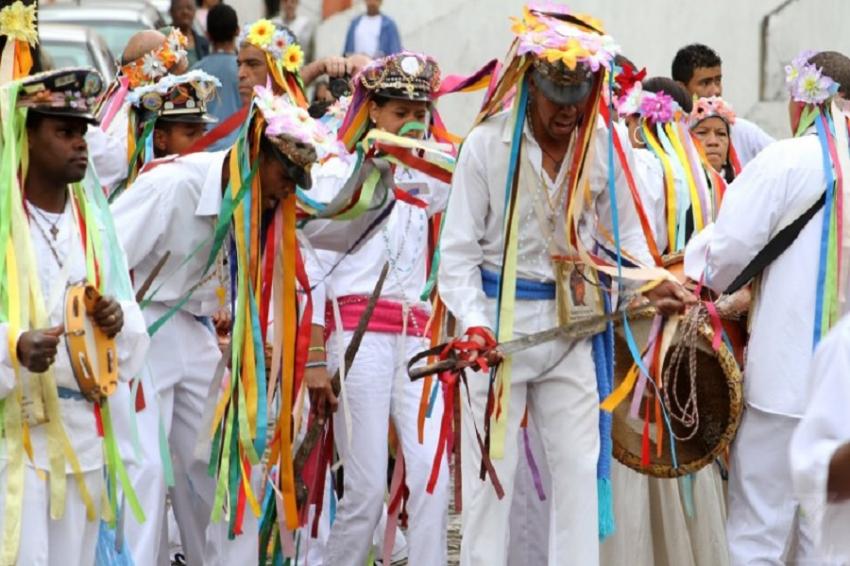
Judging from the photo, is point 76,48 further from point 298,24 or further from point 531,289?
point 531,289

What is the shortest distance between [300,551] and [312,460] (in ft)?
1.64

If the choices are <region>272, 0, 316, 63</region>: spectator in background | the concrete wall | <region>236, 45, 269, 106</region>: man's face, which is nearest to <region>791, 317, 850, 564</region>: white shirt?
<region>236, 45, 269, 106</region>: man's face

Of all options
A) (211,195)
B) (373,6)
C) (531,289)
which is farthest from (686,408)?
(373,6)

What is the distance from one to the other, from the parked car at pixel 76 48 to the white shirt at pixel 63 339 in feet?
26.2

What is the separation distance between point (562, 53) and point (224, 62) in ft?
19.6

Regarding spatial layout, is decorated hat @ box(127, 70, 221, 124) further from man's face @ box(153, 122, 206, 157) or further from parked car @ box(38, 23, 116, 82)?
parked car @ box(38, 23, 116, 82)

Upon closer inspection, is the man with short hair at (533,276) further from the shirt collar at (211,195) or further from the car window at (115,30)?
the car window at (115,30)

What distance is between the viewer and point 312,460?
8367mm

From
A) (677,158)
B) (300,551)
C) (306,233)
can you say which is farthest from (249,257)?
(677,158)

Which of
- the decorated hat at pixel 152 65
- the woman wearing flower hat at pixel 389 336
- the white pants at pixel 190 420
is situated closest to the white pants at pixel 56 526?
the white pants at pixel 190 420

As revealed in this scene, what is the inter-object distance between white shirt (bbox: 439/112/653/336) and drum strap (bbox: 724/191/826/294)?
69cm

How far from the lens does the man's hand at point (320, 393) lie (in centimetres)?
802

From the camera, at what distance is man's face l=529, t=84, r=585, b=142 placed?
707cm

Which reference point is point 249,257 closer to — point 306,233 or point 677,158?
point 306,233
